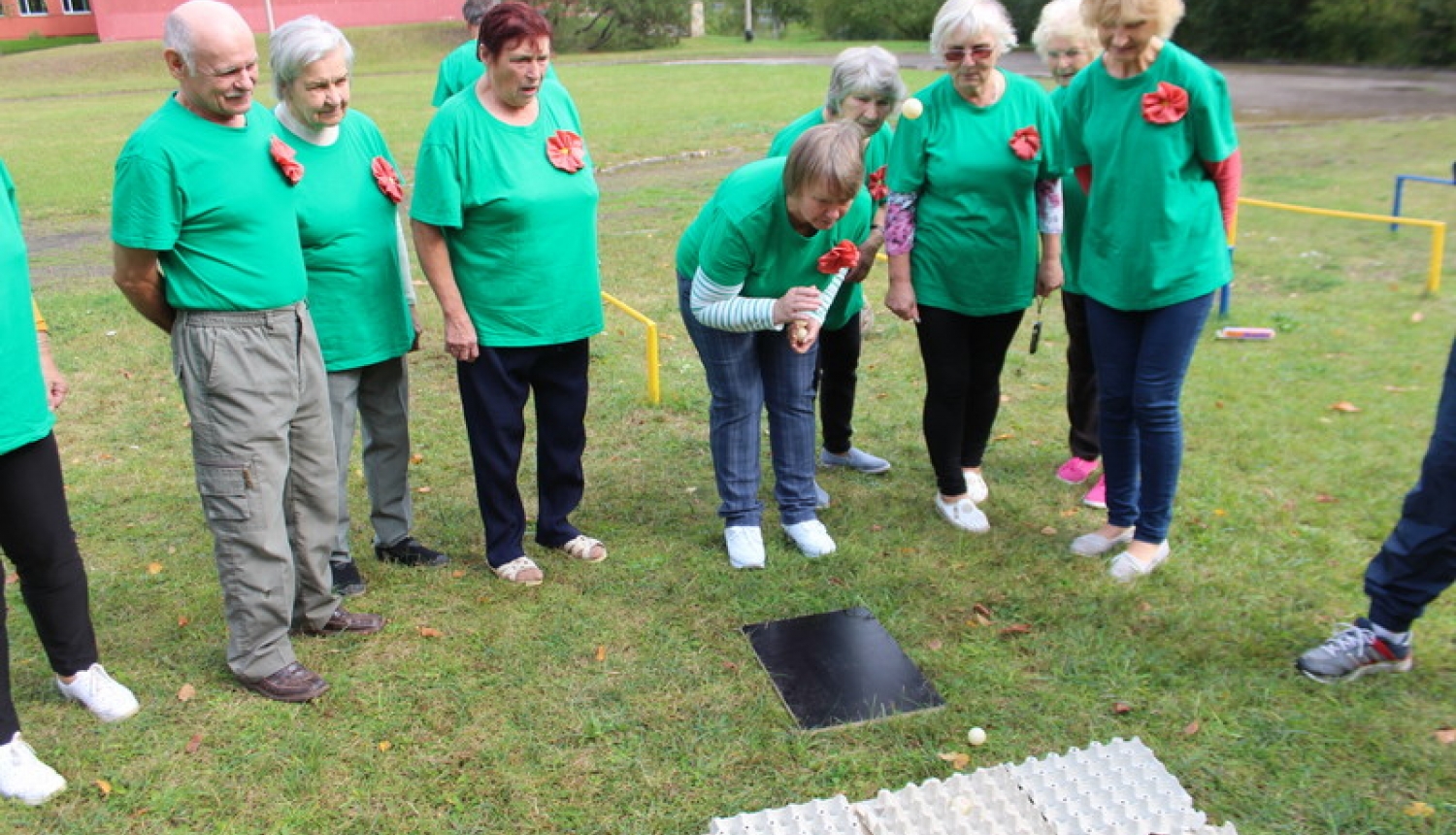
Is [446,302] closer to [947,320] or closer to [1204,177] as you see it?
[947,320]

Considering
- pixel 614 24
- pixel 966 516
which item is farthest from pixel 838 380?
pixel 614 24

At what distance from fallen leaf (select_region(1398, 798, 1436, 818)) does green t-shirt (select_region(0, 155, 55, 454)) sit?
3.57m

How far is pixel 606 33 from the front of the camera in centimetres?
5178

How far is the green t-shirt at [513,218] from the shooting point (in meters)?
3.42

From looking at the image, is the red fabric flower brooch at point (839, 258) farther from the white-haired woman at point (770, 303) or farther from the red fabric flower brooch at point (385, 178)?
the red fabric flower brooch at point (385, 178)

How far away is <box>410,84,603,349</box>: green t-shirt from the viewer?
11.2 ft

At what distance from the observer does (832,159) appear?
129 inches

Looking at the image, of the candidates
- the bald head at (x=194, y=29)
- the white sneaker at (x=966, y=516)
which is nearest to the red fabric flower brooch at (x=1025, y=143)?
the white sneaker at (x=966, y=516)

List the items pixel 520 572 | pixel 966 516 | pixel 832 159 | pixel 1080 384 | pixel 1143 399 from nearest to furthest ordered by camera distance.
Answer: pixel 832 159
pixel 1143 399
pixel 520 572
pixel 966 516
pixel 1080 384

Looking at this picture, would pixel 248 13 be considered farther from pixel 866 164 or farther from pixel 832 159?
pixel 832 159

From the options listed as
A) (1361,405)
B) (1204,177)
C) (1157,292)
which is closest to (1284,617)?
(1157,292)

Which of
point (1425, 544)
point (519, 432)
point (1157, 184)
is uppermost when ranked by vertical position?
point (1157, 184)

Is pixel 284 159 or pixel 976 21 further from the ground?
pixel 976 21

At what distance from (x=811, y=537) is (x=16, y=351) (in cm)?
260
